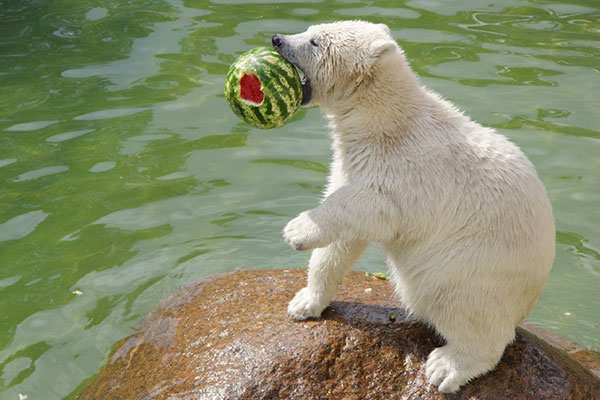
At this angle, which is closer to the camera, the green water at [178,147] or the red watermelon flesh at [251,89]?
the red watermelon flesh at [251,89]

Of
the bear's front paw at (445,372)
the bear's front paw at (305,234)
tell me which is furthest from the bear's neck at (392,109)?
the bear's front paw at (445,372)

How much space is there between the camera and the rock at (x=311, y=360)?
4.59 metres

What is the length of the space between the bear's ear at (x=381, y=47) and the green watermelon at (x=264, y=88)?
21.5 inches

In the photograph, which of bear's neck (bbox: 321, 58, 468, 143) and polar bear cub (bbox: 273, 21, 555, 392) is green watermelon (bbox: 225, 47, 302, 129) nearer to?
polar bear cub (bbox: 273, 21, 555, 392)

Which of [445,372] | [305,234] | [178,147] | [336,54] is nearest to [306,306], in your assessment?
[305,234]

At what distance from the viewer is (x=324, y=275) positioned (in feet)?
16.0

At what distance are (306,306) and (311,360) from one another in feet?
1.33

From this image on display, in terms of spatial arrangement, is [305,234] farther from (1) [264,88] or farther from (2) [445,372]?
(2) [445,372]

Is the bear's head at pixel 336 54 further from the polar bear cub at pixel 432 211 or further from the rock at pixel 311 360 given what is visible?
the rock at pixel 311 360

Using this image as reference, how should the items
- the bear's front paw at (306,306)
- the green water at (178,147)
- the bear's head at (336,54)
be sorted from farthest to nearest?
the green water at (178,147), the bear's front paw at (306,306), the bear's head at (336,54)

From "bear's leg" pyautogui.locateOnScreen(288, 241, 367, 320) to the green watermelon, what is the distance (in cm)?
88

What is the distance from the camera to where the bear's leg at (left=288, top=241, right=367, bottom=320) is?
4816 mm

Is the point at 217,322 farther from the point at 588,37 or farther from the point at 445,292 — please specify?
the point at 588,37

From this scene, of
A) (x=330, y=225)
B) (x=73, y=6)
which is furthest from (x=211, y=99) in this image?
(x=330, y=225)
